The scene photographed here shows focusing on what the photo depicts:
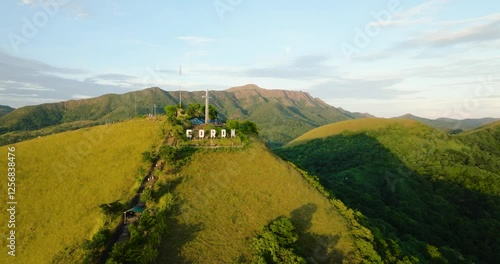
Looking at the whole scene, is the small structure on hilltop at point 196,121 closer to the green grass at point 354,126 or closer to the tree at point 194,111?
the tree at point 194,111

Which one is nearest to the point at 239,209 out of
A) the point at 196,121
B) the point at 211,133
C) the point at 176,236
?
the point at 176,236

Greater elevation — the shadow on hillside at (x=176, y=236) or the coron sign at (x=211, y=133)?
the coron sign at (x=211, y=133)

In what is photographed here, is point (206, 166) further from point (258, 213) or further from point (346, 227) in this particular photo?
point (346, 227)

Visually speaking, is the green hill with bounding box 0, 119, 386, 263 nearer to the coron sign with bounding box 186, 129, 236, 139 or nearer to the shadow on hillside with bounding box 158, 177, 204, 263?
the shadow on hillside with bounding box 158, 177, 204, 263

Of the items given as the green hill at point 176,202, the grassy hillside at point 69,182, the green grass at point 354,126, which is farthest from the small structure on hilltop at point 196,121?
the green grass at point 354,126

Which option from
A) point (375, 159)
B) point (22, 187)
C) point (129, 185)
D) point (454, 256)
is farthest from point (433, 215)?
point (22, 187)

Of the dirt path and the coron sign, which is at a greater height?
the coron sign

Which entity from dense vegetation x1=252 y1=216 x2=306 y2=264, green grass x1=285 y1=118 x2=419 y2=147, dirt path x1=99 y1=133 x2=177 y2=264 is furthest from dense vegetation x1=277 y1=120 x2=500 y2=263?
dirt path x1=99 y1=133 x2=177 y2=264
